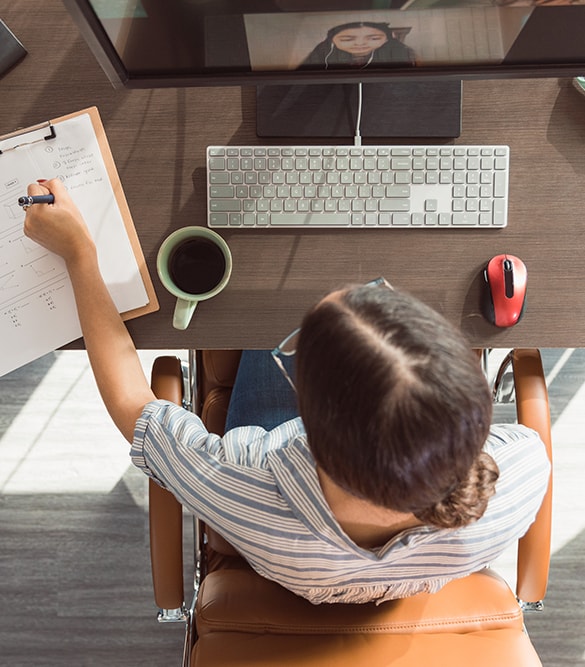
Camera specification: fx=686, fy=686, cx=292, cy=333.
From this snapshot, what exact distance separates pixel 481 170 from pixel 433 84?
0.14 meters

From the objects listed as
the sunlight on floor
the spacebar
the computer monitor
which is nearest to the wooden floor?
the sunlight on floor

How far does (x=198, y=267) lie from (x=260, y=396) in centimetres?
26

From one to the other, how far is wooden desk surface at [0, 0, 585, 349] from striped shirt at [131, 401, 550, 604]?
18 cm

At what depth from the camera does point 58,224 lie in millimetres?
943

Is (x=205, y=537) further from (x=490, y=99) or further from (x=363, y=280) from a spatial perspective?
(x=490, y=99)

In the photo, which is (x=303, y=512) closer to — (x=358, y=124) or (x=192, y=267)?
(x=192, y=267)

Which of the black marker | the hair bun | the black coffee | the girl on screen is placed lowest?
the hair bun

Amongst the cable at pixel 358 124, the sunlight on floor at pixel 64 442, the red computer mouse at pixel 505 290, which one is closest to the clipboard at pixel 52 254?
the cable at pixel 358 124

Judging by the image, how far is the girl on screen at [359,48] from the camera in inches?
30.7

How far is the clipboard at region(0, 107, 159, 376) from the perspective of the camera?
38.3 inches

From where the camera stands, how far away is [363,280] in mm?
984

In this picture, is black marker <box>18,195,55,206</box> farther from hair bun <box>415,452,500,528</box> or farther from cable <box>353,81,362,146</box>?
hair bun <box>415,452,500,528</box>

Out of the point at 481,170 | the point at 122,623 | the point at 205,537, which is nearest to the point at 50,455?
the point at 122,623

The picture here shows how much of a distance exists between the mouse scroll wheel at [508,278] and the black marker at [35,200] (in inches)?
24.7
